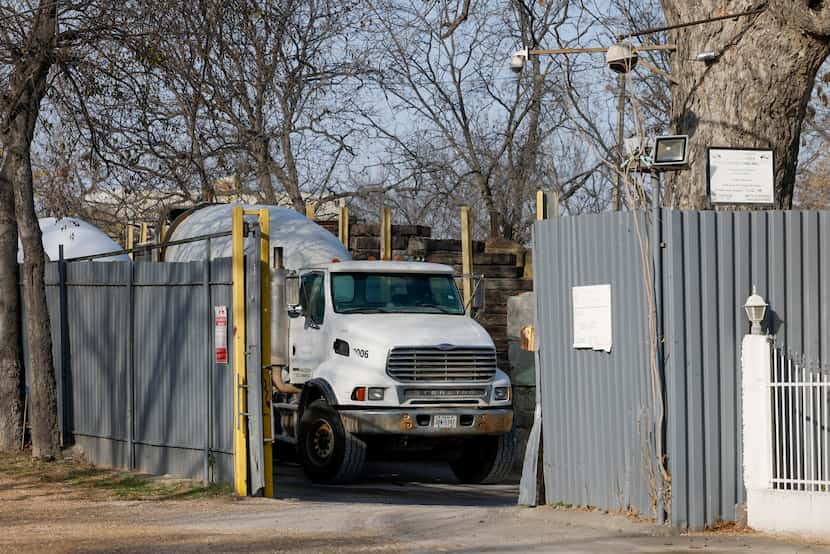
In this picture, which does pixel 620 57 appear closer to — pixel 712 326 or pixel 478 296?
pixel 712 326

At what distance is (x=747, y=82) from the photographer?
555 inches

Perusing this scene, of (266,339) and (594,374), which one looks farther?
(266,339)

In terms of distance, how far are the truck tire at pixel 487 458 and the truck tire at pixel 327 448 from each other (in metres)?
1.75

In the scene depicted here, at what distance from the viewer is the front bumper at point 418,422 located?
16.2m

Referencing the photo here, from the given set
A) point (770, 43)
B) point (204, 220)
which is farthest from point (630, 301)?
point (204, 220)

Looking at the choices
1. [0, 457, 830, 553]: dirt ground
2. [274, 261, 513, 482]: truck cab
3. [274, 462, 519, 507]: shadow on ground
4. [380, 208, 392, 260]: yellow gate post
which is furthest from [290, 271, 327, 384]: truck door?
[380, 208, 392, 260]: yellow gate post

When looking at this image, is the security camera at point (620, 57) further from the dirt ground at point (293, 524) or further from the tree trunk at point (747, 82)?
the dirt ground at point (293, 524)

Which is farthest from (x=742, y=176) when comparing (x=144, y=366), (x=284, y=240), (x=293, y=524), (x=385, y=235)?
(x=385, y=235)

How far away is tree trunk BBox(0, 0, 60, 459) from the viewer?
55.4 ft

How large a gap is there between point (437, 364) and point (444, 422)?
74 cm

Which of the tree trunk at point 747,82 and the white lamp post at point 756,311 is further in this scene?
the tree trunk at point 747,82

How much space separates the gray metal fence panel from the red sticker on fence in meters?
3.75

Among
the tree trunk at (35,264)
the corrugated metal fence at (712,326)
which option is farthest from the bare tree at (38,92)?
the corrugated metal fence at (712,326)

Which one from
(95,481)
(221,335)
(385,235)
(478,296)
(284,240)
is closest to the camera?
(221,335)
